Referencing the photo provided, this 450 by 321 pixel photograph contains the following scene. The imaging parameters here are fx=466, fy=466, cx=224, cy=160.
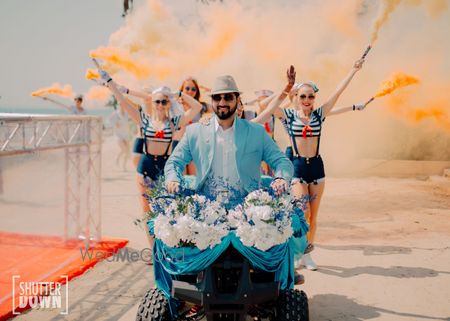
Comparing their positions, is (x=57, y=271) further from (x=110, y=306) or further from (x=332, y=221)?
(x=332, y=221)

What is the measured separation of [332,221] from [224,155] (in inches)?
221

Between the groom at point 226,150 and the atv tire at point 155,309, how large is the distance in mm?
968

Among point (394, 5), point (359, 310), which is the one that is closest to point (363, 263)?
point (359, 310)

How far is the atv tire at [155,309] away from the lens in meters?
3.68

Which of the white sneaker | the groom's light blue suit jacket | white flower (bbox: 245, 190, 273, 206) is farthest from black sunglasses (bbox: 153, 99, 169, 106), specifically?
white flower (bbox: 245, 190, 273, 206)

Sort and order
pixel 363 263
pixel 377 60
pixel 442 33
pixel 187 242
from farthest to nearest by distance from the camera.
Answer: pixel 377 60
pixel 442 33
pixel 363 263
pixel 187 242

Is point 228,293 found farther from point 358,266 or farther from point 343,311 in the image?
point 358,266

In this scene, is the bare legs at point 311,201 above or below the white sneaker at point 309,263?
above

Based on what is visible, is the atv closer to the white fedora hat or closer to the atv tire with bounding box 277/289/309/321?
the atv tire with bounding box 277/289/309/321

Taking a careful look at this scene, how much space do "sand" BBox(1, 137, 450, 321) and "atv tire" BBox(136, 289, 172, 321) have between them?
3.74 ft

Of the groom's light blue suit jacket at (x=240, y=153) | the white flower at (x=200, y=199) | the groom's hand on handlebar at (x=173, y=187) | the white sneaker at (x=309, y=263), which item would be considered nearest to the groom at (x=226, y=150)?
the groom's light blue suit jacket at (x=240, y=153)

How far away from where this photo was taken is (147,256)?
6730mm

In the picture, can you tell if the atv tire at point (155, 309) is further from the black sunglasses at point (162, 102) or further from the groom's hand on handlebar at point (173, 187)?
the black sunglasses at point (162, 102)

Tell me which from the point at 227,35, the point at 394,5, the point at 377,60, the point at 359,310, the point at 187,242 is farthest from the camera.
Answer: the point at 227,35
